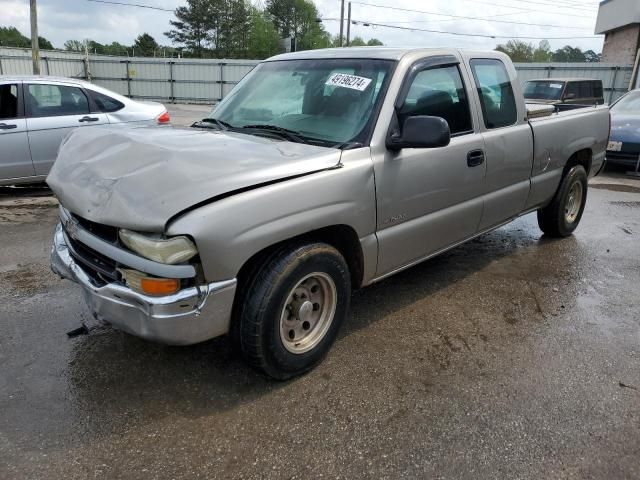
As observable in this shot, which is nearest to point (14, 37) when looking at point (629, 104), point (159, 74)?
A: point (159, 74)

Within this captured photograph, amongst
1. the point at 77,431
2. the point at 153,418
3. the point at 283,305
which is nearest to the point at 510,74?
the point at 283,305

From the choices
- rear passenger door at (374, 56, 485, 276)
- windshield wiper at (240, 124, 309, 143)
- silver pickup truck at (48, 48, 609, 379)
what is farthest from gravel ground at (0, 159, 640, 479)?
windshield wiper at (240, 124, 309, 143)

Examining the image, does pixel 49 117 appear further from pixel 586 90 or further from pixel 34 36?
pixel 34 36

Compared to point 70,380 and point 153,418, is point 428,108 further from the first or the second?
point 70,380

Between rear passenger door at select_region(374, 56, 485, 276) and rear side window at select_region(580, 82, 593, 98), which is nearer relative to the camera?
rear passenger door at select_region(374, 56, 485, 276)

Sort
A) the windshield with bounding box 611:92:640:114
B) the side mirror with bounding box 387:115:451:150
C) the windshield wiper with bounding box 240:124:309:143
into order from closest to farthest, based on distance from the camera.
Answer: the side mirror with bounding box 387:115:451:150
the windshield wiper with bounding box 240:124:309:143
the windshield with bounding box 611:92:640:114

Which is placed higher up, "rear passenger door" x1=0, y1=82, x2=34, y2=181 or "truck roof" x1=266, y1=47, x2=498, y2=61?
"truck roof" x1=266, y1=47, x2=498, y2=61

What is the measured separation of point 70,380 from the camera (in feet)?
9.72

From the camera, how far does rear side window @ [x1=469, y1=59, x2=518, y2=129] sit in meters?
4.09

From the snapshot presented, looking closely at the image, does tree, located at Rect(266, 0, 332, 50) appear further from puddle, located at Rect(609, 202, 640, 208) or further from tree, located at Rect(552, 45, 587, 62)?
puddle, located at Rect(609, 202, 640, 208)

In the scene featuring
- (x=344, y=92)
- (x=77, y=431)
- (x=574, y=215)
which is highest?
(x=344, y=92)

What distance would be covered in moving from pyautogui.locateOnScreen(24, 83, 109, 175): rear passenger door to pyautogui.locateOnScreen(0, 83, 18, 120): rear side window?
0.13m

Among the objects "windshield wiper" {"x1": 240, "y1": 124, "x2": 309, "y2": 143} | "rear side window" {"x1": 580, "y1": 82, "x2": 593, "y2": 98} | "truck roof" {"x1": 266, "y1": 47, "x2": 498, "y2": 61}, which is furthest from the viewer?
"rear side window" {"x1": 580, "y1": 82, "x2": 593, "y2": 98}

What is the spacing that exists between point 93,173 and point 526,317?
314 centimetres
